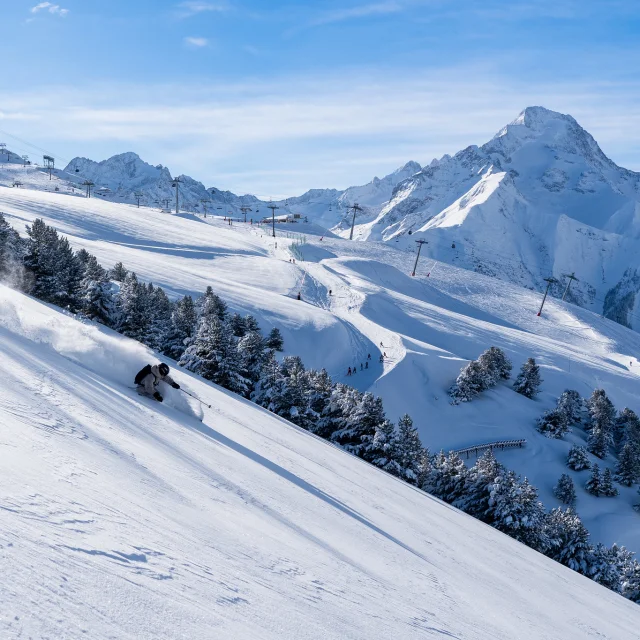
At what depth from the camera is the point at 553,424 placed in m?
48.7

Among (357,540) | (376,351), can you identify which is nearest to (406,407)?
(376,351)

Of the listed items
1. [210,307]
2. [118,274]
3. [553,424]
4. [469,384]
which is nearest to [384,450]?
[210,307]

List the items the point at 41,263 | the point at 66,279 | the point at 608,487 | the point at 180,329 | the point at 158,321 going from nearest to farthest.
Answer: the point at 41,263, the point at 66,279, the point at 180,329, the point at 158,321, the point at 608,487

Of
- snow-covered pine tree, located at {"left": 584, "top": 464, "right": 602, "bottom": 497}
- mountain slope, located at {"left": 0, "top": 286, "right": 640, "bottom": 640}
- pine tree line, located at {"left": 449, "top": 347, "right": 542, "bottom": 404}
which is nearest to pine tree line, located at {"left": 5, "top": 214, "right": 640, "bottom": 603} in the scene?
snow-covered pine tree, located at {"left": 584, "top": 464, "right": 602, "bottom": 497}

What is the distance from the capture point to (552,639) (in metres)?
7.03

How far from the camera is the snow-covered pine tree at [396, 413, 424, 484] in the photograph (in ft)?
99.9

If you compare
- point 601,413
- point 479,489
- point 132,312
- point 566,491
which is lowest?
point 566,491

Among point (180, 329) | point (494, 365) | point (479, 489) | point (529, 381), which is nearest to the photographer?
point (479, 489)

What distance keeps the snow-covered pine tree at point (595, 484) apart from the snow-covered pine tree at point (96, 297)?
40.0 m

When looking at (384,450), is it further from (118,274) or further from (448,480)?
(118,274)

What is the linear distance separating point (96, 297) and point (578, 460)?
4130 centimetres

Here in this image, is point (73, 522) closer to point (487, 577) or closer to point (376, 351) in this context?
point (487, 577)

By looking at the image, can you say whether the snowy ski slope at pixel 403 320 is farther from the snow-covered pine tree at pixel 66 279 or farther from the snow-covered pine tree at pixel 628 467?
the snow-covered pine tree at pixel 66 279

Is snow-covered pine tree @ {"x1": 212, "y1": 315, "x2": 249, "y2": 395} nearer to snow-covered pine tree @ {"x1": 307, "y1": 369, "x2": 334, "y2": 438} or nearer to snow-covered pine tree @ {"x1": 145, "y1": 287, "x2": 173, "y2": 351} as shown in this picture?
snow-covered pine tree @ {"x1": 307, "y1": 369, "x2": 334, "y2": 438}
